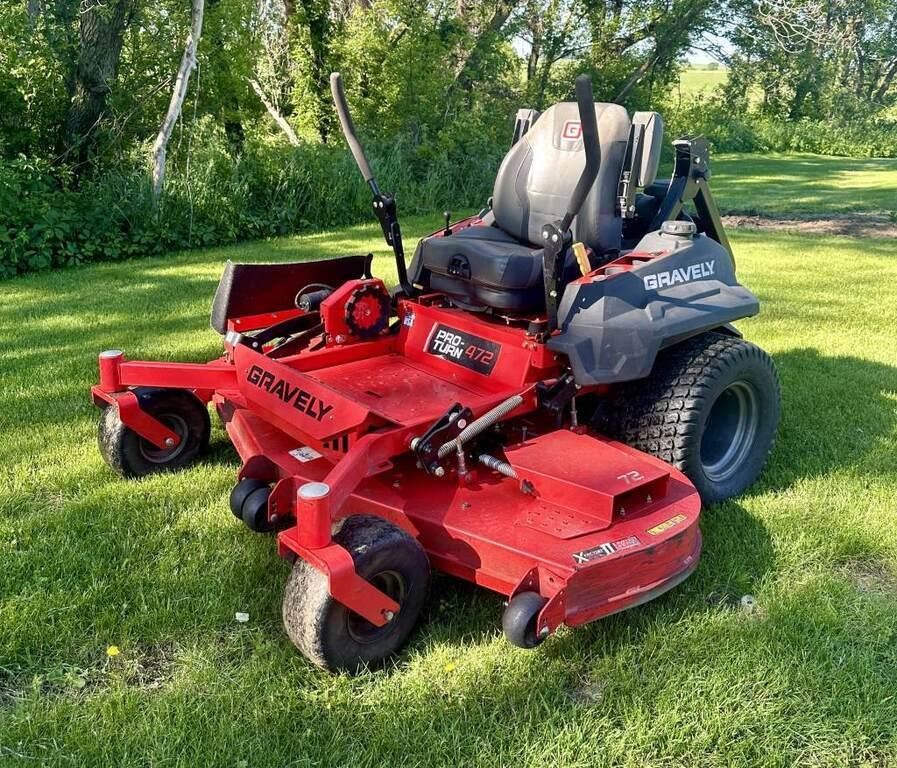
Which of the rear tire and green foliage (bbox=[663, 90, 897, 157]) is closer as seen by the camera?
the rear tire

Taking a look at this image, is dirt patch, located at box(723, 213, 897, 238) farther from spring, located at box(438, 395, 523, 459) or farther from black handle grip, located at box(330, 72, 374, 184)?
spring, located at box(438, 395, 523, 459)

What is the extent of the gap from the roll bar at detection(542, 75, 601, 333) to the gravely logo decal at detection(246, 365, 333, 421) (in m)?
0.87

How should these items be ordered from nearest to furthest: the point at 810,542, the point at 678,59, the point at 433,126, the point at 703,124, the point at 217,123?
the point at 810,542 → the point at 217,123 → the point at 433,126 → the point at 678,59 → the point at 703,124

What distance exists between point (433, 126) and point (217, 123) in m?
3.15

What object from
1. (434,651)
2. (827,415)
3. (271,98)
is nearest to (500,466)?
(434,651)

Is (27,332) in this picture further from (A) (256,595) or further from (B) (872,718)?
(B) (872,718)

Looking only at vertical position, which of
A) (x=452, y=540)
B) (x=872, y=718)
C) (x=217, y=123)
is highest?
(x=217, y=123)

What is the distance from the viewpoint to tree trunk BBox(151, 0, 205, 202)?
805 centimetres

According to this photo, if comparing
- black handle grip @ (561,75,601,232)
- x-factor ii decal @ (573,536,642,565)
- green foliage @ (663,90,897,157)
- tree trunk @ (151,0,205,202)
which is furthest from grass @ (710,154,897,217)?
x-factor ii decal @ (573,536,642,565)

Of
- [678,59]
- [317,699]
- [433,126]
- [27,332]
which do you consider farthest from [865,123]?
[317,699]

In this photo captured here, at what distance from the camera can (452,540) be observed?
2537 millimetres

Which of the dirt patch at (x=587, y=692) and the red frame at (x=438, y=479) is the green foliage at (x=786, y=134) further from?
the dirt patch at (x=587, y=692)

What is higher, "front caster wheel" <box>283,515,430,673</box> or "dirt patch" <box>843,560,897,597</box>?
"front caster wheel" <box>283,515,430,673</box>

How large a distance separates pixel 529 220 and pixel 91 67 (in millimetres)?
6212
